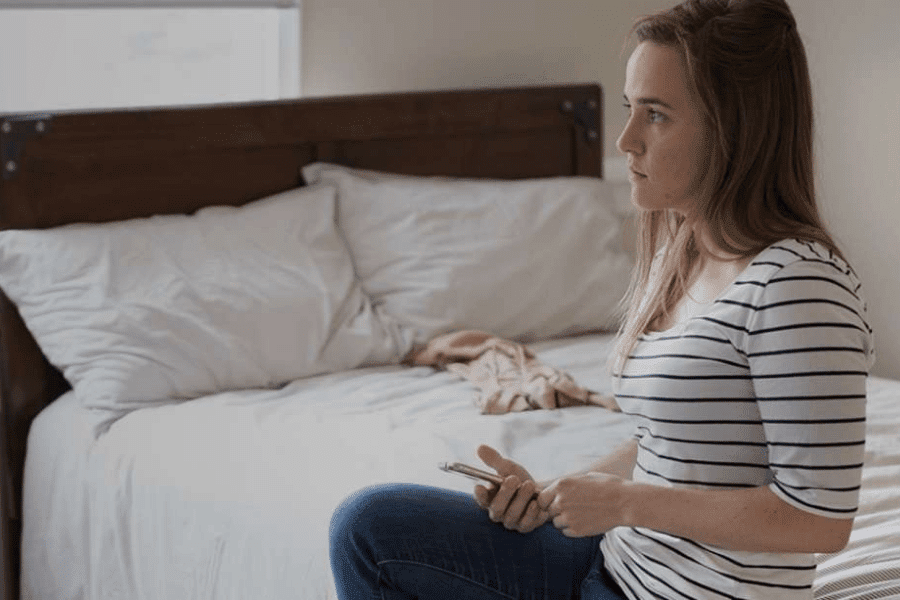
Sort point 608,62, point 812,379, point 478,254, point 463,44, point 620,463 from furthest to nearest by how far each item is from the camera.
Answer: point 608,62, point 463,44, point 478,254, point 620,463, point 812,379

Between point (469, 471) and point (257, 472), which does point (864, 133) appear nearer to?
point (257, 472)

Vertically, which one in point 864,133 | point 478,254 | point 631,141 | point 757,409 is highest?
point 631,141

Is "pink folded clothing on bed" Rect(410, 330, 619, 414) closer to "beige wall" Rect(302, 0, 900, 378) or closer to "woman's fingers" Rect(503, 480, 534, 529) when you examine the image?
"beige wall" Rect(302, 0, 900, 378)

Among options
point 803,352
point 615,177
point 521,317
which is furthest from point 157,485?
point 615,177

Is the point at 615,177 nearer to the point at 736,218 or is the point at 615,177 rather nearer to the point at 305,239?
the point at 305,239

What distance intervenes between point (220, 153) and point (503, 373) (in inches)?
30.1

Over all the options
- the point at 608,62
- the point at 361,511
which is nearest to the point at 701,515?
the point at 361,511

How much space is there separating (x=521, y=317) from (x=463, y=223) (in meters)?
0.24

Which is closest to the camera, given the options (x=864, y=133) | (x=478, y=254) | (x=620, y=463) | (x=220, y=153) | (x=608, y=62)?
(x=620, y=463)

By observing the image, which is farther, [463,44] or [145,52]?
[463,44]

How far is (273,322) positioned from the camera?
272 cm

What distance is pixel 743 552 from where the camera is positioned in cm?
143

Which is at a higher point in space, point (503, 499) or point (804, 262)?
point (804, 262)

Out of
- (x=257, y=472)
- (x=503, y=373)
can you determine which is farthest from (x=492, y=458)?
(x=503, y=373)
